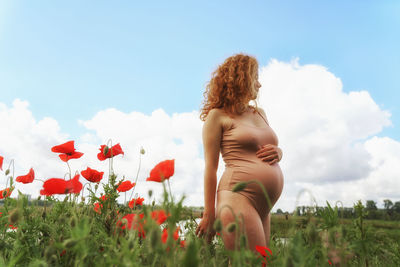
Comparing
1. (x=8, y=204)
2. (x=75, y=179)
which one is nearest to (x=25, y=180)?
(x=8, y=204)

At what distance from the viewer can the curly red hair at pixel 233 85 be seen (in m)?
2.85

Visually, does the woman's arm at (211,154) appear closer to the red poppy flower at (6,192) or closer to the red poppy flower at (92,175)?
the red poppy flower at (92,175)

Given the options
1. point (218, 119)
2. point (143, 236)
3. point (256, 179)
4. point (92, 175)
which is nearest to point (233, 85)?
point (218, 119)

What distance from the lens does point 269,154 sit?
2562 mm

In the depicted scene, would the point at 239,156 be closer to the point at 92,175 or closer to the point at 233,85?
the point at 233,85

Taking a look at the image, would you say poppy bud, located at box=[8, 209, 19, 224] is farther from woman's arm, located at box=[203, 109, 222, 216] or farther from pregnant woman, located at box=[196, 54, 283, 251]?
woman's arm, located at box=[203, 109, 222, 216]

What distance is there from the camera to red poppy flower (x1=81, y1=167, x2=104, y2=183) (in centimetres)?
242

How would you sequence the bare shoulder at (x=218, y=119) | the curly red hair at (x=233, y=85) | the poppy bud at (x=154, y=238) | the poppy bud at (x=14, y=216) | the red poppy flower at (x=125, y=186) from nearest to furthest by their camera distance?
the poppy bud at (x=154, y=238) < the poppy bud at (x=14, y=216) < the red poppy flower at (x=125, y=186) < the bare shoulder at (x=218, y=119) < the curly red hair at (x=233, y=85)

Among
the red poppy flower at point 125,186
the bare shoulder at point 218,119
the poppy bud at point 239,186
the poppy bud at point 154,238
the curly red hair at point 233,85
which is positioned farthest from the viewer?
the curly red hair at point 233,85

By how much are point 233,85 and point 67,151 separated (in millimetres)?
1517

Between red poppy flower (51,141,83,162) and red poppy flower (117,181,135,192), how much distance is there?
0.47 metres

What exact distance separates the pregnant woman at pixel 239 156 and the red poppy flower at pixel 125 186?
57 centimetres

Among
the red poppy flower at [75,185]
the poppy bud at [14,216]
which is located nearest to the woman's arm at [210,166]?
the red poppy flower at [75,185]

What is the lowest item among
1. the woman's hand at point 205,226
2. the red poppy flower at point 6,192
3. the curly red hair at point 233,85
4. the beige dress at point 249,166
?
the woman's hand at point 205,226
